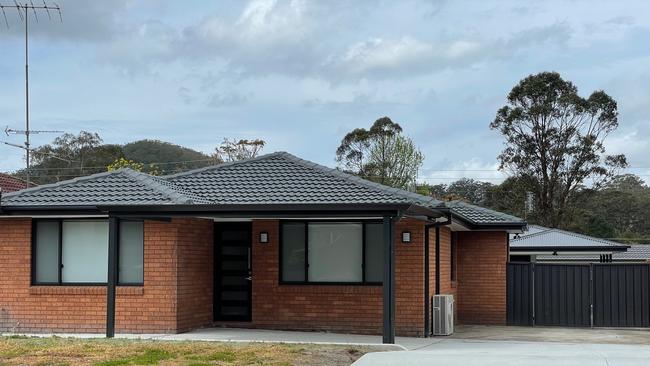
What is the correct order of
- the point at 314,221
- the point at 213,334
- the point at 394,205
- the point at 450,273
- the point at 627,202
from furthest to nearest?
1. the point at 627,202
2. the point at 450,273
3. the point at 314,221
4. the point at 213,334
5. the point at 394,205

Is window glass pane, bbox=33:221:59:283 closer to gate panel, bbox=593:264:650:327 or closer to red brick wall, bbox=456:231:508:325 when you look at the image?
red brick wall, bbox=456:231:508:325

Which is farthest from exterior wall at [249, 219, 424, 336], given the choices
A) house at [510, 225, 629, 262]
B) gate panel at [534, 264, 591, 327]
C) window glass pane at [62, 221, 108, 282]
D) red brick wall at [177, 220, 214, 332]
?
house at [510, 225, 629, 262]

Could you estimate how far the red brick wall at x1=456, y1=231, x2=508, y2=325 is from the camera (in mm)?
23828

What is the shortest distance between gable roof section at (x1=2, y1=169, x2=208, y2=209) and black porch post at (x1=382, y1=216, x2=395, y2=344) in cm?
359

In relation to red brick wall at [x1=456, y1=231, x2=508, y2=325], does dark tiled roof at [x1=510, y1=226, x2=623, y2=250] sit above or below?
above

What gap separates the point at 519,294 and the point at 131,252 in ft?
33.8

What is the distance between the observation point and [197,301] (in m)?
18.8

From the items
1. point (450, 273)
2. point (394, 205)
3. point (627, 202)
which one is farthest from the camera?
point (627, 202)

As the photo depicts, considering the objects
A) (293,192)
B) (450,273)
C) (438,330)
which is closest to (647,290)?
(450,273)

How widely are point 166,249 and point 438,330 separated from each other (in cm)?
580

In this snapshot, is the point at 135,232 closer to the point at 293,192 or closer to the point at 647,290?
A: the point at 293,192

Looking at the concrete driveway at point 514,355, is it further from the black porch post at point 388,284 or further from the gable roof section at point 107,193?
the gable roof section at point 107,193

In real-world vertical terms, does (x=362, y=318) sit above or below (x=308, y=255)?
below

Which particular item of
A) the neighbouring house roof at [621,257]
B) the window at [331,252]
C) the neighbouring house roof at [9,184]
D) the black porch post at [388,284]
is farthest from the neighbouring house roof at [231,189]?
the neighbouring house roof at [9,184]
